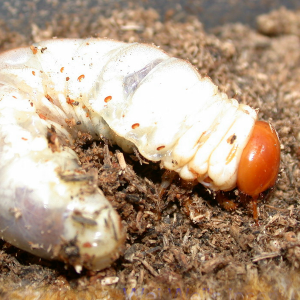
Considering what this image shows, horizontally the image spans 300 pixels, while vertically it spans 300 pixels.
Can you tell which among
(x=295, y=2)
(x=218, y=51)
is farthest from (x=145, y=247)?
(x=295, y=2)

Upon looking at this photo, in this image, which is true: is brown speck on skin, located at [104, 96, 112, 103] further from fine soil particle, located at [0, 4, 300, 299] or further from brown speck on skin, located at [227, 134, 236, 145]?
brown speck on skin, located at [227, 134, 236, 145]

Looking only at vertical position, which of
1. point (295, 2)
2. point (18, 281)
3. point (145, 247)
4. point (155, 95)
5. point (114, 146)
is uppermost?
point (295, 2)

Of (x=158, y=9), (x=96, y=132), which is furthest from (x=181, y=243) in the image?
(x=158, y=9)

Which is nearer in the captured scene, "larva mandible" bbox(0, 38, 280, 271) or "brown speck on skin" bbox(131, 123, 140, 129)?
"larva mandible" bbox(0, 38, 280, 271)

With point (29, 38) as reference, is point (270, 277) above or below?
below

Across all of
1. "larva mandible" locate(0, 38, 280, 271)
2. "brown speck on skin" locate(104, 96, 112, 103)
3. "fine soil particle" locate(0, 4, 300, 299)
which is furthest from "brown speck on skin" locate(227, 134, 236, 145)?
"brown speck on skin" locate(104, 96, 112, 103)

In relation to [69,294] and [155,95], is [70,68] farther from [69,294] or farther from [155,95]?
[69,294]

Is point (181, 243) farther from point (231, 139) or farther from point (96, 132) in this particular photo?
point (96, 132)
